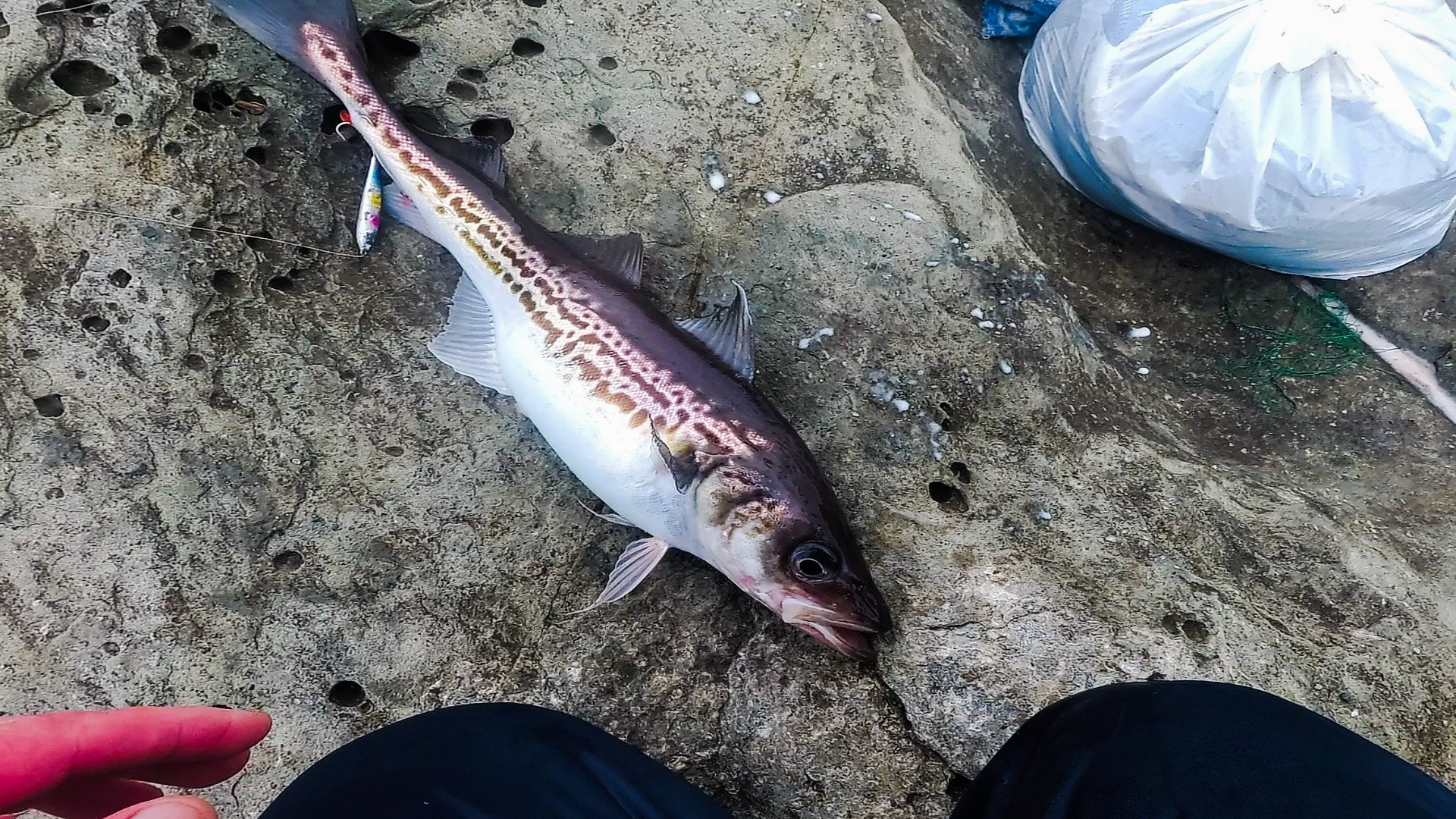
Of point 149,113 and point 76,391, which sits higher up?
point 149,113

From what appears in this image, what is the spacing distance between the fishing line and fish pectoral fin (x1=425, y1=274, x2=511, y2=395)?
40 centimetres

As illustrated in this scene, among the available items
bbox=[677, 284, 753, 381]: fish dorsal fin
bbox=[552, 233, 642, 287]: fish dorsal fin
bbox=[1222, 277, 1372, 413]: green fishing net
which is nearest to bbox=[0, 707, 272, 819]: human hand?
bbox=[677, 284, 753, 381]: fish dorsal fin

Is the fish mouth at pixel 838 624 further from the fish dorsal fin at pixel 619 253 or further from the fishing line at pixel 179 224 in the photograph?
the fishing line at pixel 179 224

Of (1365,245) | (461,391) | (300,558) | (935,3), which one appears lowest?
(300,558)

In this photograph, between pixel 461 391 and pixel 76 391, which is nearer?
pixel 76 391

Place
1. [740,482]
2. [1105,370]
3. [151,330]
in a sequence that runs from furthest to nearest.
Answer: [1105,370]
[151,330]
[740,482]

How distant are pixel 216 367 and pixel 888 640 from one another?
6.21ft

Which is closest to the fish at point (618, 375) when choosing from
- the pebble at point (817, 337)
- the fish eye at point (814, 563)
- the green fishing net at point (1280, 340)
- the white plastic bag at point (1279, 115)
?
the fish eye at point (814, 563)

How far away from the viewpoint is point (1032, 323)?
2639 millimetres

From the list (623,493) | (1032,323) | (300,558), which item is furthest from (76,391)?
(1032,323)

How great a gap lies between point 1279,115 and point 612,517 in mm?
2394

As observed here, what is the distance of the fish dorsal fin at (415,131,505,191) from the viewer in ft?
8.20

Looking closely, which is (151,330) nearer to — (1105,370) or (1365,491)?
(1105,370)

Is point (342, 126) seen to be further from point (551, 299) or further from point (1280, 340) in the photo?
point (1280, 340)
